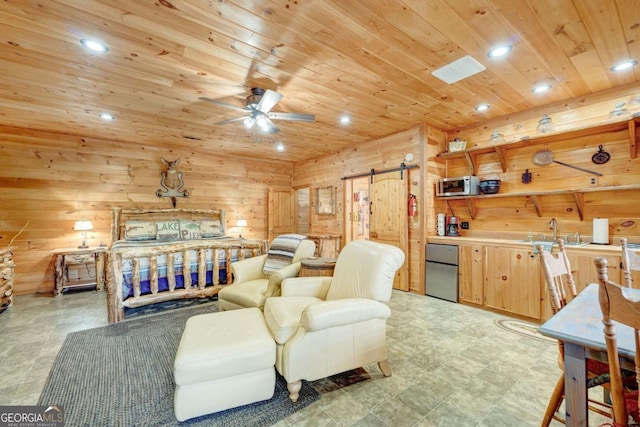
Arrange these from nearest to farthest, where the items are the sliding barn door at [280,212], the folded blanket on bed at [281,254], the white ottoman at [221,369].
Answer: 1. the white ottoman at [221,369]
2. the folded blanket on bed at [281,254]
3. the sliding barn door at [280,212]

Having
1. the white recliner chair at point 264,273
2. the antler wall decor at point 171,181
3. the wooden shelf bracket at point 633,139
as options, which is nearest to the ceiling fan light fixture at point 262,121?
the white recliner chair at point 264,273

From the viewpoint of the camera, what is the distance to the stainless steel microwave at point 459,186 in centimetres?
402

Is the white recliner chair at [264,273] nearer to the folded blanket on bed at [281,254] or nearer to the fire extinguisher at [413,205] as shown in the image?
the folded blanket on bed at [281,254]

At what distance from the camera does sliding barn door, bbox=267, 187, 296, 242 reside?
697 cm

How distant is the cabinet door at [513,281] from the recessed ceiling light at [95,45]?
4639mm

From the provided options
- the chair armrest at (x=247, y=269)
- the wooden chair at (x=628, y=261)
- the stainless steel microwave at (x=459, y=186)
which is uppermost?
the stainless steel microwave at (x=459, y=186)

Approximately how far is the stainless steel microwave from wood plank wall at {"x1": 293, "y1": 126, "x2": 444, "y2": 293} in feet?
0.90

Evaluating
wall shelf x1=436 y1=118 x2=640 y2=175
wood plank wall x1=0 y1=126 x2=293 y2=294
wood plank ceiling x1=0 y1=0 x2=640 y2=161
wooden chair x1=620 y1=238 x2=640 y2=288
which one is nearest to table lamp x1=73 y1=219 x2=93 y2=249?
wood plank wall x1=0 y1=126 x2=293 y2=294

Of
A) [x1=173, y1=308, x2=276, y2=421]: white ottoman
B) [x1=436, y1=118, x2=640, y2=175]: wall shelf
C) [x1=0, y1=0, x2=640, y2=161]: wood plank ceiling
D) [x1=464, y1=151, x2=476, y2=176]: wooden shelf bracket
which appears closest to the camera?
[x1=173, y1=308, x2=276, y2=421]: white ottoman

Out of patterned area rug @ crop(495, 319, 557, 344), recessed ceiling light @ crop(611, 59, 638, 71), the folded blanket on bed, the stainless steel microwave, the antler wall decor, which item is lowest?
patterned area rug @ crop(495, 319, 557, 344)

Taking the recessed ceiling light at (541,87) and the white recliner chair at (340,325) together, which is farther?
the recessed ceiling light at (541,87)

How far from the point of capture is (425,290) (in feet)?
14.1

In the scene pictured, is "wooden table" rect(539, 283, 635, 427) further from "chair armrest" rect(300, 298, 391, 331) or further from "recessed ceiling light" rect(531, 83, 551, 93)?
"recessed ceiling light" rect(531, 83, 551, 93)

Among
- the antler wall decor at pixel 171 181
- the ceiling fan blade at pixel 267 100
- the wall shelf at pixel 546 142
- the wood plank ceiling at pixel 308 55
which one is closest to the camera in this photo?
the wood plank ceiling at pixel 308 55
